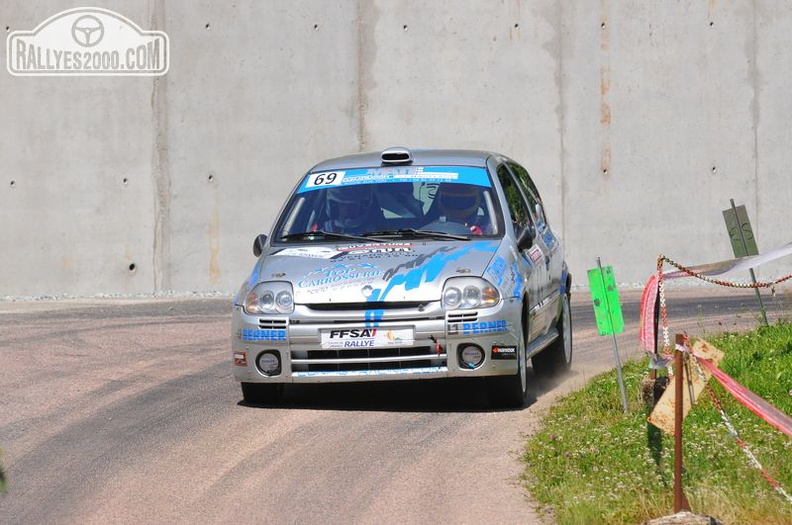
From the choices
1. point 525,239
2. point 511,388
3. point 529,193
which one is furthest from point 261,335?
point 529,193

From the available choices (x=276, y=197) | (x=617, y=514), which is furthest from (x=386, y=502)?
(x=276, y=197)

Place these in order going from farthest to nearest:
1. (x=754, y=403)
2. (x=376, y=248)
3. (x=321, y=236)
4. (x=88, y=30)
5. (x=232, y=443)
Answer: (x=88, y=30) → (x=321, y=236) → (x=376, y=248) → (x=232, y=443) → (x=754, y=403)

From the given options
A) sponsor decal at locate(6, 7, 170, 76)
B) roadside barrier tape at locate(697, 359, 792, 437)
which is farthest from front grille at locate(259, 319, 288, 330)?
sponsor decal at locate(6, 7, 170, 76)

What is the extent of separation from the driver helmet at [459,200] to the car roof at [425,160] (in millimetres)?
344

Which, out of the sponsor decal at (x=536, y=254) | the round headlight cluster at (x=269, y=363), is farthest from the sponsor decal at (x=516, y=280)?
the round headlight cluster at (x=269, y=363)

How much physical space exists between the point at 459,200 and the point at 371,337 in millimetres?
1582

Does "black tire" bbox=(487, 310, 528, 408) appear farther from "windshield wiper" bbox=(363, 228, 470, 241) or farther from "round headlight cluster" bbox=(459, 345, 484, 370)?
"windshield wiper" bbox=(363, 228, 470, 241)

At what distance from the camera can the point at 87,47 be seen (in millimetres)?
19844

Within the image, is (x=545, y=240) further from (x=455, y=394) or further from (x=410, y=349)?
(x=410, y=349)

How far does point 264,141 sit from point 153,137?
60.1 inches

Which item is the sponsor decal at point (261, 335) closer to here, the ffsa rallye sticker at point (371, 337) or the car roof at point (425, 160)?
the ffsa rallye sticker at point (371, 337)

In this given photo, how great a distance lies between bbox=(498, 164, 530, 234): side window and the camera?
10406 mm

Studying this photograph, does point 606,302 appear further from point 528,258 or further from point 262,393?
point 262,393

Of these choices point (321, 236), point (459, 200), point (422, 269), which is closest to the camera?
point (422, 269)
